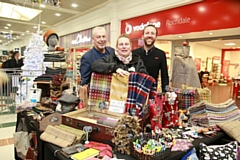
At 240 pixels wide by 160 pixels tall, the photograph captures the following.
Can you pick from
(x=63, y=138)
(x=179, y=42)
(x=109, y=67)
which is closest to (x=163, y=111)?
(x=109, y=67)

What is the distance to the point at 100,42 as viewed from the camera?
2.01m

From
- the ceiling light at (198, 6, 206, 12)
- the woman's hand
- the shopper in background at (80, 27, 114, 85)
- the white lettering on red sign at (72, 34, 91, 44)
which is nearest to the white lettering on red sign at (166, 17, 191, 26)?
the ceiling light at (198, 6, 206, 12)

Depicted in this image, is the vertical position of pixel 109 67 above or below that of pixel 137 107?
above

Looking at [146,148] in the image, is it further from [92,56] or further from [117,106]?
[92,56]

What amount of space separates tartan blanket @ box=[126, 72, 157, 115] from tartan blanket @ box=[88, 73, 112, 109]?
0.20 meters

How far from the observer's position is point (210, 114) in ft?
5.16

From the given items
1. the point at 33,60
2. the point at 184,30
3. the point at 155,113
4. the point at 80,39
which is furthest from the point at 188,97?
the point at 80,39

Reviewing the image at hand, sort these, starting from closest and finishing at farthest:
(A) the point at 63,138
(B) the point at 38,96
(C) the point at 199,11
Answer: (A) the point at 63,138, (B) the point at 38,96, (C) the point at 199,11

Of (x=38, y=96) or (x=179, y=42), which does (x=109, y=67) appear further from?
(x=179, y=42)

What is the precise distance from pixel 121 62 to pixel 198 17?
318cm

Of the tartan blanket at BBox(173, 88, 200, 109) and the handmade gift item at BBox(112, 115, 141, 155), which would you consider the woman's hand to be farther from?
the tartan blanket at BBox(173, 88, 200, 109)

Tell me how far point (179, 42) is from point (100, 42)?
3.34 metres

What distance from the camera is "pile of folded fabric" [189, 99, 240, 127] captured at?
157cm

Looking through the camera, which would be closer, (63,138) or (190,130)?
(63,138)
